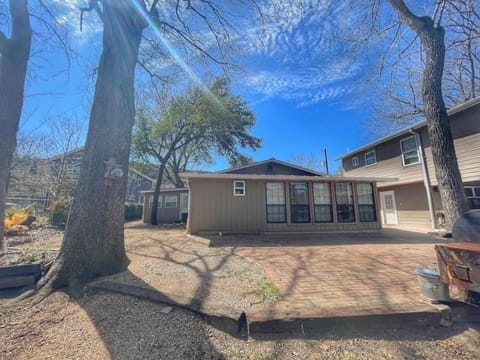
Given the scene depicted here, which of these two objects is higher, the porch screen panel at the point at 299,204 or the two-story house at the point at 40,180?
the two-story house at the point at 40,180

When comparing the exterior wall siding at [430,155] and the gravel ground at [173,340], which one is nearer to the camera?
the gravel ground at [173,340]

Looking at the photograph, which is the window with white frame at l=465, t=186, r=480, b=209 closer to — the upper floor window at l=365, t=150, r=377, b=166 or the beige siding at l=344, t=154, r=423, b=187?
the beige siding at l=344, t=154, r=423, b=187

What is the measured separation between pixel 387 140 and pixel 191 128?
480 inches

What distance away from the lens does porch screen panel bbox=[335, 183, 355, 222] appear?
938cm

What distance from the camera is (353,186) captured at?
9.55 metres

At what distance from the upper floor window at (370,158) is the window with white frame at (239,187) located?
381 inches

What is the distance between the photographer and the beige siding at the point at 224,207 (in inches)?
330

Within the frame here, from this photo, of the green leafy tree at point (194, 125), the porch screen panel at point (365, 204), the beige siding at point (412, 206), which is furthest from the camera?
the green leafy tree at point (194, 125)

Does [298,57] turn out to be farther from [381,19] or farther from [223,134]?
[223,134]

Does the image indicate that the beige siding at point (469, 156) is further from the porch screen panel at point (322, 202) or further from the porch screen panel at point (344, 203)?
the porch screen panel at point (322, 202)

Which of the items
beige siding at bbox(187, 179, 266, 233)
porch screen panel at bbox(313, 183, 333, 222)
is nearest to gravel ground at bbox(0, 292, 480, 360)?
beige siding at bbox(187, 179, 266, 233)

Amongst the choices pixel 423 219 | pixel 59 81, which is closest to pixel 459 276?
pixel 59 81

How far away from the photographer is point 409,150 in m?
11.1

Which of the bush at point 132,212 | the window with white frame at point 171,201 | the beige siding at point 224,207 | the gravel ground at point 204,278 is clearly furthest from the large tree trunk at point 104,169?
the bush at point 132,212
